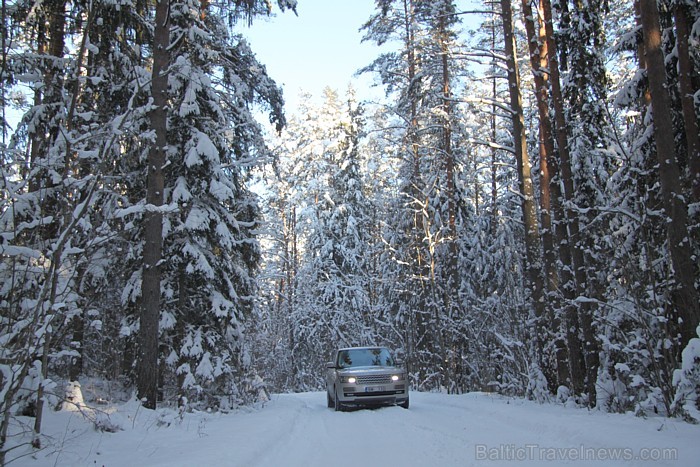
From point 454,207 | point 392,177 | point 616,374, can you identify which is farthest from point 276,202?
point 616,374

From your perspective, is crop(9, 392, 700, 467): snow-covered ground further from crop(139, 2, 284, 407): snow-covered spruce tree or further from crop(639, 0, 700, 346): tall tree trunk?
crop(139, 2, 284, 407): snow-covered spruce tree

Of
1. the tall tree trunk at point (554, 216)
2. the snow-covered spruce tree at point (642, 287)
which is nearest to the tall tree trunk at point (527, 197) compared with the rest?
the tall tree trunk at point (554, 216)

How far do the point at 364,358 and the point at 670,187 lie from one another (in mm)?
9372

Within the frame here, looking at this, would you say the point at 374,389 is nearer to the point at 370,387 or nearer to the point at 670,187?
the point at 370,387

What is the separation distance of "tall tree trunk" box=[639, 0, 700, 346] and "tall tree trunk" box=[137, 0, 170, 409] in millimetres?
9206

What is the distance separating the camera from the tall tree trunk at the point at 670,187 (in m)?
7.88

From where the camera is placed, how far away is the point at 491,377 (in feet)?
59.0

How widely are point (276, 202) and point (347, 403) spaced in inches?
1034

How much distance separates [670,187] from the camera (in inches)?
328

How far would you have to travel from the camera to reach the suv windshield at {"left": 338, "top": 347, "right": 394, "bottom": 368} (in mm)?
14469

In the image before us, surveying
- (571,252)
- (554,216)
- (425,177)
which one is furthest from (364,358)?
(425,177)

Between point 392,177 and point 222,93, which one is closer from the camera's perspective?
point 222,93

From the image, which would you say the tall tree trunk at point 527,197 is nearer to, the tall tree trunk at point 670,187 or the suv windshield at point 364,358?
the suv windshield at point 364,358

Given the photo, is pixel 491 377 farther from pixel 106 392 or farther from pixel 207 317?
pixel 106 392
